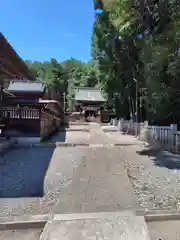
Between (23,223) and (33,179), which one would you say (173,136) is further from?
(23,223)

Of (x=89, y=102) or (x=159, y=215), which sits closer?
(x=159, y=215)

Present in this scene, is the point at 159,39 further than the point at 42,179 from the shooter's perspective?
Yes

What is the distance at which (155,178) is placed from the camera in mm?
5488

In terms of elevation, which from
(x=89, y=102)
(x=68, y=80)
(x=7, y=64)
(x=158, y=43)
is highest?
(x=68, y=80)

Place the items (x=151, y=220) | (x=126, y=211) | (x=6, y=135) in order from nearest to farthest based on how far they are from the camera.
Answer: (x=151, y=220), (x=126, y=211), (x=6, y=135)

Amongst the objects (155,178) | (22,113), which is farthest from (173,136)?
(22,113)

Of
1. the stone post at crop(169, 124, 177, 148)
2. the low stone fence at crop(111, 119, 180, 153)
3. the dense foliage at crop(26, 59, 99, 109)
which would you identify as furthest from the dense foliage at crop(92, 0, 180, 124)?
the dense foliage at crop(26, 59, 99, 109)

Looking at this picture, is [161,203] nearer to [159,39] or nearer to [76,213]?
[76,213]

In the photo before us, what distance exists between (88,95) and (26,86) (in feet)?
66.8

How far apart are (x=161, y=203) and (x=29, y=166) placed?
3829 mm

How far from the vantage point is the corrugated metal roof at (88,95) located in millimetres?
37625

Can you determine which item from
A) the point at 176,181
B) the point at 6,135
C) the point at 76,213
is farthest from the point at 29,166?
the point at 6,135

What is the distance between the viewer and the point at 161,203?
13.3 feet

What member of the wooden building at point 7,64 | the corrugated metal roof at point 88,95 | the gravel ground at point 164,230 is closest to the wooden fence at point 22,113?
the wooden building at point 7,64
